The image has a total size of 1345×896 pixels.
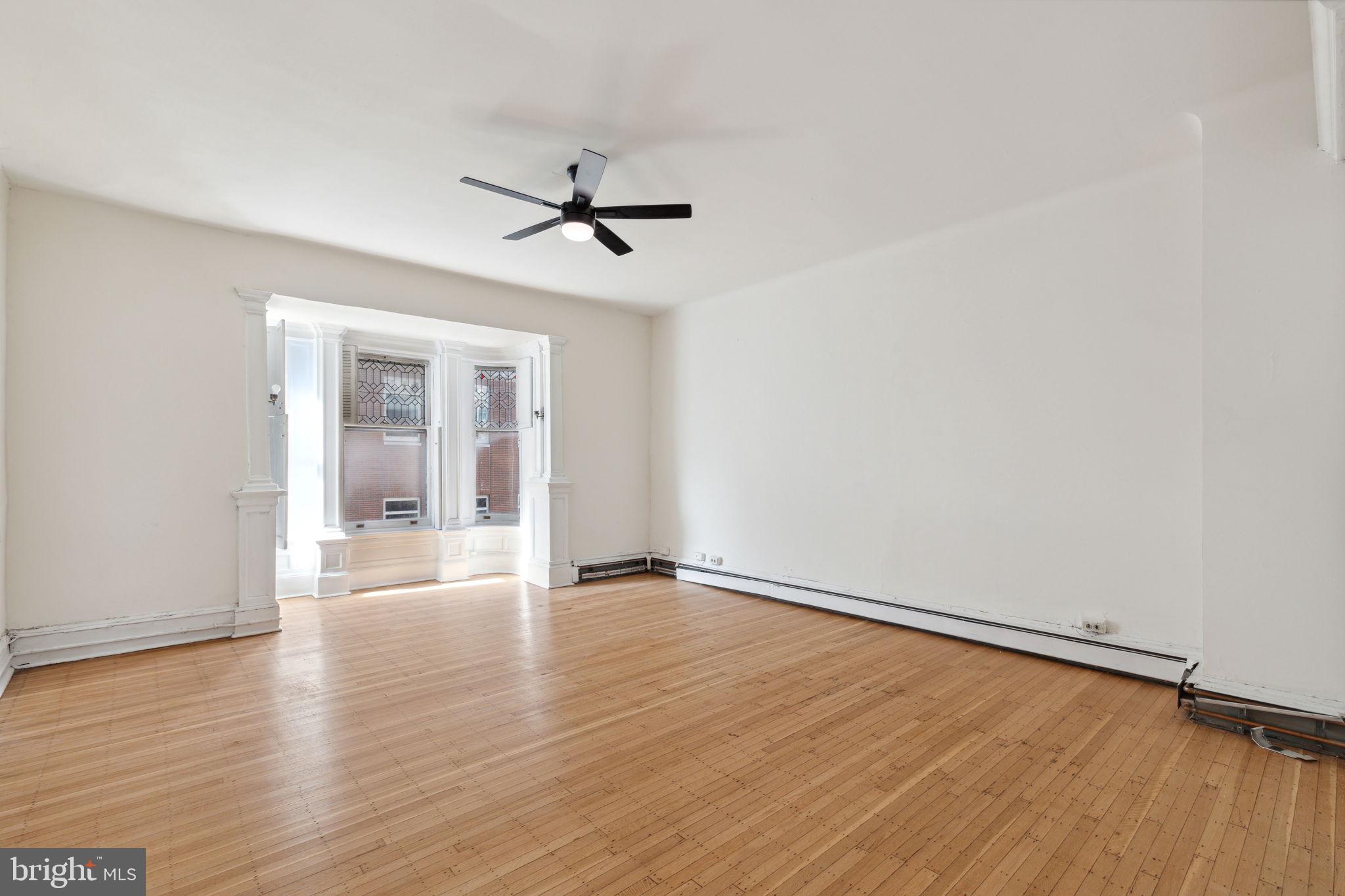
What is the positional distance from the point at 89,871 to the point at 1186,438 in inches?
215

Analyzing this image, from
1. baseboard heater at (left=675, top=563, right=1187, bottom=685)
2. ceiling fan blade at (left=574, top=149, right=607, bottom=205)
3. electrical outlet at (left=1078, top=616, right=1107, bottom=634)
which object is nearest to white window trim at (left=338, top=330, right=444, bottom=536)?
baseboard heater at (left=675, top=563, right=1187, bottom=685)

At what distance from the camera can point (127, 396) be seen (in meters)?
4.31

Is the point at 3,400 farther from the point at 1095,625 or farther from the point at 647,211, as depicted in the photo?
the point at 1095,625

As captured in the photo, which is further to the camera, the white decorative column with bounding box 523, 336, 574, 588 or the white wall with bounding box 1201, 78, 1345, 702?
the white decorative column with bounding box 523, 336, 574, 588

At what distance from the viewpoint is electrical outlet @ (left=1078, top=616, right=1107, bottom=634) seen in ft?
12.6

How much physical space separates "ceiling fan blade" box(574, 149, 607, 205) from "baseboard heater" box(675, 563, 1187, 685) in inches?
153

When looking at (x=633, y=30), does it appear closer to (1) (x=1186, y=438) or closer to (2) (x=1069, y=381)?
(2) (x=1069, y=381)

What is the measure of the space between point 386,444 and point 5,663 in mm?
3542

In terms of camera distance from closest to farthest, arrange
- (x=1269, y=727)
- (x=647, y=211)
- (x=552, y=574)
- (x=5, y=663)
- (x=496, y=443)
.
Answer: (x=1269, y=727), (x=647, y=211), (x=5, y=663), (x=552, y=574), (x=496, y=443)

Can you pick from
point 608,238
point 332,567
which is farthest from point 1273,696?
point 332,567

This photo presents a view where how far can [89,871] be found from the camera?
6.62ft

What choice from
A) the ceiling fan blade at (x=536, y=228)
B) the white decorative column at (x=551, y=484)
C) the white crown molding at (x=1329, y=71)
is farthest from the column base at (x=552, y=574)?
the white crown molding at (x=1329, y=71)

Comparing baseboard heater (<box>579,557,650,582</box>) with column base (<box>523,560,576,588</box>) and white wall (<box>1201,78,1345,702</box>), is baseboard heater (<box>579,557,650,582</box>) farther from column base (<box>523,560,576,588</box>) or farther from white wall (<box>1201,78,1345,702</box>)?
white wall (<box>1201,78,1345,702</box>)

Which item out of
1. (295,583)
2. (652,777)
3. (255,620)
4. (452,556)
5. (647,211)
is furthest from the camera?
(452,556)
